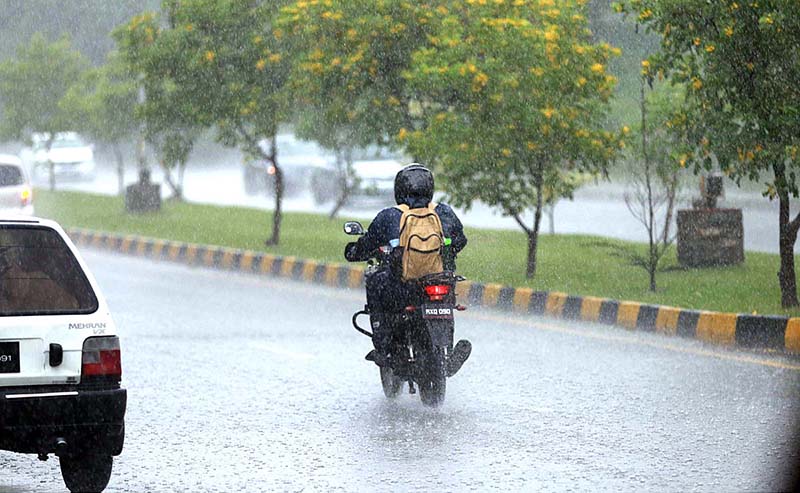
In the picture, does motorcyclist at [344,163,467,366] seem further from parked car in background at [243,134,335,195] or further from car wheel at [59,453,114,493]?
parked car in background at [243,134,335,195]

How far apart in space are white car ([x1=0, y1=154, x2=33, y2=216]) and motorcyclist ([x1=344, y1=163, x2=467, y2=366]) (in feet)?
43.2

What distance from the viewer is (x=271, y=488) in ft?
25.1

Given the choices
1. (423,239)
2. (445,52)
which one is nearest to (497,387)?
(423,239)

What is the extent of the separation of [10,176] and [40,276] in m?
15.8

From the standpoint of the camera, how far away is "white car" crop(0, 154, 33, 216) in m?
22.5

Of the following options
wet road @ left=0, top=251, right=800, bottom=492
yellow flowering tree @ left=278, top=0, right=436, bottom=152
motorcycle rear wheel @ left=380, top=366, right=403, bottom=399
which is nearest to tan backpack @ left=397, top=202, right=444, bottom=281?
motorcycle rear wheel @ left=380, top=366, right=403, bottom=399

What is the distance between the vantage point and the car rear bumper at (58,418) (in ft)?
22.6

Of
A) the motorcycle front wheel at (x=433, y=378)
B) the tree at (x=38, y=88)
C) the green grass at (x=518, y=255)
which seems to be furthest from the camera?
the tree at (x=38, y=88)

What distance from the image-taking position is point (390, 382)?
10367 mm

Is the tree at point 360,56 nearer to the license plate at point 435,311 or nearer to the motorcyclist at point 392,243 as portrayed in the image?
the motorcyclist at point 392,243

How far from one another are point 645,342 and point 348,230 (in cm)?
394

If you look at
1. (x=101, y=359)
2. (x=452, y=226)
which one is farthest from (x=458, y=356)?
(x=101, y=359)

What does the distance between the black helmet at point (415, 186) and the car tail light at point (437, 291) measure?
59cm

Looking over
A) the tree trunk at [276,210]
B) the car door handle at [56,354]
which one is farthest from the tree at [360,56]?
the car door handle at [56,354]
